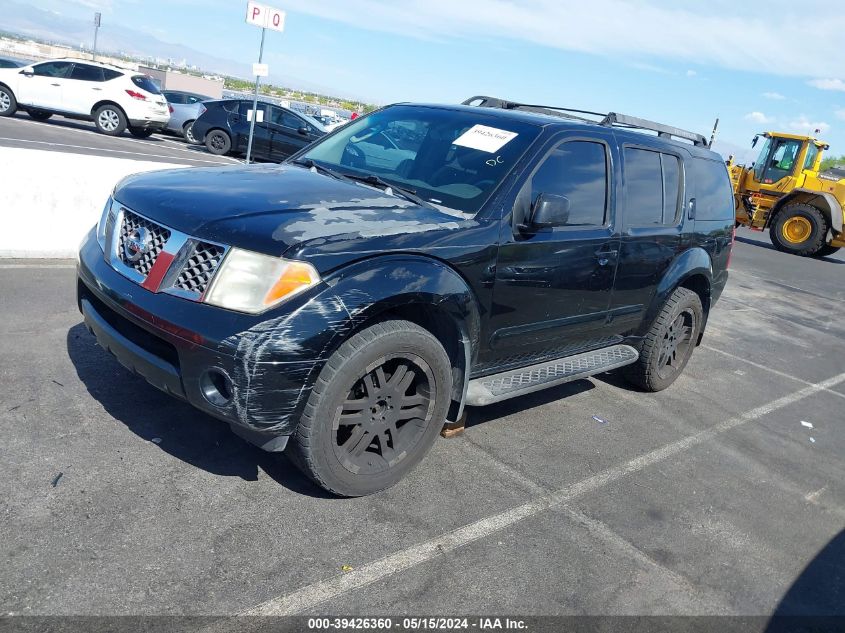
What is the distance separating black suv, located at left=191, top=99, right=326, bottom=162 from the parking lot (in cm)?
1337

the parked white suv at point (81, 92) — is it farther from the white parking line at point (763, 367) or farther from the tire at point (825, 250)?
the tire at point (825, 250)

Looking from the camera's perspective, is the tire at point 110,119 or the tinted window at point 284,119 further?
the tire at point 110,119

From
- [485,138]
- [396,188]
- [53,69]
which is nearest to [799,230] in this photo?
[485,138]

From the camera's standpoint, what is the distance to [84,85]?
18141 mm

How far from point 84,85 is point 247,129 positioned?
4.14 m

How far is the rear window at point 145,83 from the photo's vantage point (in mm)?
18356

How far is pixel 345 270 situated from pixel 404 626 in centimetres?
142

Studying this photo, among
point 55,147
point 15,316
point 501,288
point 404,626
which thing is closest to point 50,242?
point 15,316

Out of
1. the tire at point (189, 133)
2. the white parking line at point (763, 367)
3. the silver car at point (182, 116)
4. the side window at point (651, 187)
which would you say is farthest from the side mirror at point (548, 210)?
the silver car at point (182, 116)

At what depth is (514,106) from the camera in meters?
5.22

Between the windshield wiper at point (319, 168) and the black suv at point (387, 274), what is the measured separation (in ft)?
0.08

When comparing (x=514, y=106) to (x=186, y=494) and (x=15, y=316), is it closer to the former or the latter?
(x=186, y=494)

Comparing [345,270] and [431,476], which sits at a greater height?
[345,270]

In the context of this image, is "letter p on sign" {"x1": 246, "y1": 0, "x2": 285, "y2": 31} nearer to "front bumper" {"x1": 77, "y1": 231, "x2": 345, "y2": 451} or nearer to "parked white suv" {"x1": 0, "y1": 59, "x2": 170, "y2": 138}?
"parked white suv" {"x1": 0, "y1": 59, "x2": 170, "y2": 138}
